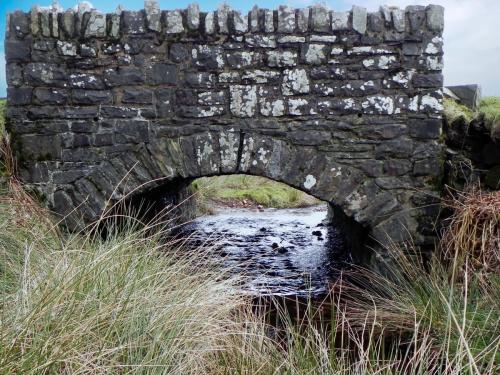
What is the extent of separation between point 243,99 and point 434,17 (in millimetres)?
1949

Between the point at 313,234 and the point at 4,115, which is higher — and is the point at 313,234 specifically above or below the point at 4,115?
below

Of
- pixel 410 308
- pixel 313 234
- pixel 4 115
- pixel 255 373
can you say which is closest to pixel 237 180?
pixel 313 234

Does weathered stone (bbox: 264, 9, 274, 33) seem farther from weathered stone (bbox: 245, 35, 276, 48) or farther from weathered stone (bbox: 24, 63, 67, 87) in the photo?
weathered stone (bbox: 24, 63, 67, 87)

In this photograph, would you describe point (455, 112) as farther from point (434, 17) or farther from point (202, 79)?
point (202, 79)

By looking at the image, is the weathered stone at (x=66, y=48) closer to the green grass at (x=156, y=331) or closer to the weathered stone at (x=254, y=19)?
the weathered stone at (x=254, y=19)

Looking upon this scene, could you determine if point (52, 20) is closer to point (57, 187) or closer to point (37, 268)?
point (57, 187)

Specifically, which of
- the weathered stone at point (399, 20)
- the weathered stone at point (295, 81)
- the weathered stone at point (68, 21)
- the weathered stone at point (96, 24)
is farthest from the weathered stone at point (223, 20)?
the weathered stone at point (399, 20)

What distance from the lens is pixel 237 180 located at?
17.0 meters

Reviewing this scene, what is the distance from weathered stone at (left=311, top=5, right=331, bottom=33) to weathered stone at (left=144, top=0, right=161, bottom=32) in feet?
4.80

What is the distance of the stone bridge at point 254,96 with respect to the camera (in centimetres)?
593

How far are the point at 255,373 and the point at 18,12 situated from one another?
467 centimetres

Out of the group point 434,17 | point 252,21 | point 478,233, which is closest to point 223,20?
point 252,21

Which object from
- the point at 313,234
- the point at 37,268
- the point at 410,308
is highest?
the point at 37,268

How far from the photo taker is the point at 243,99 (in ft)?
19.7
